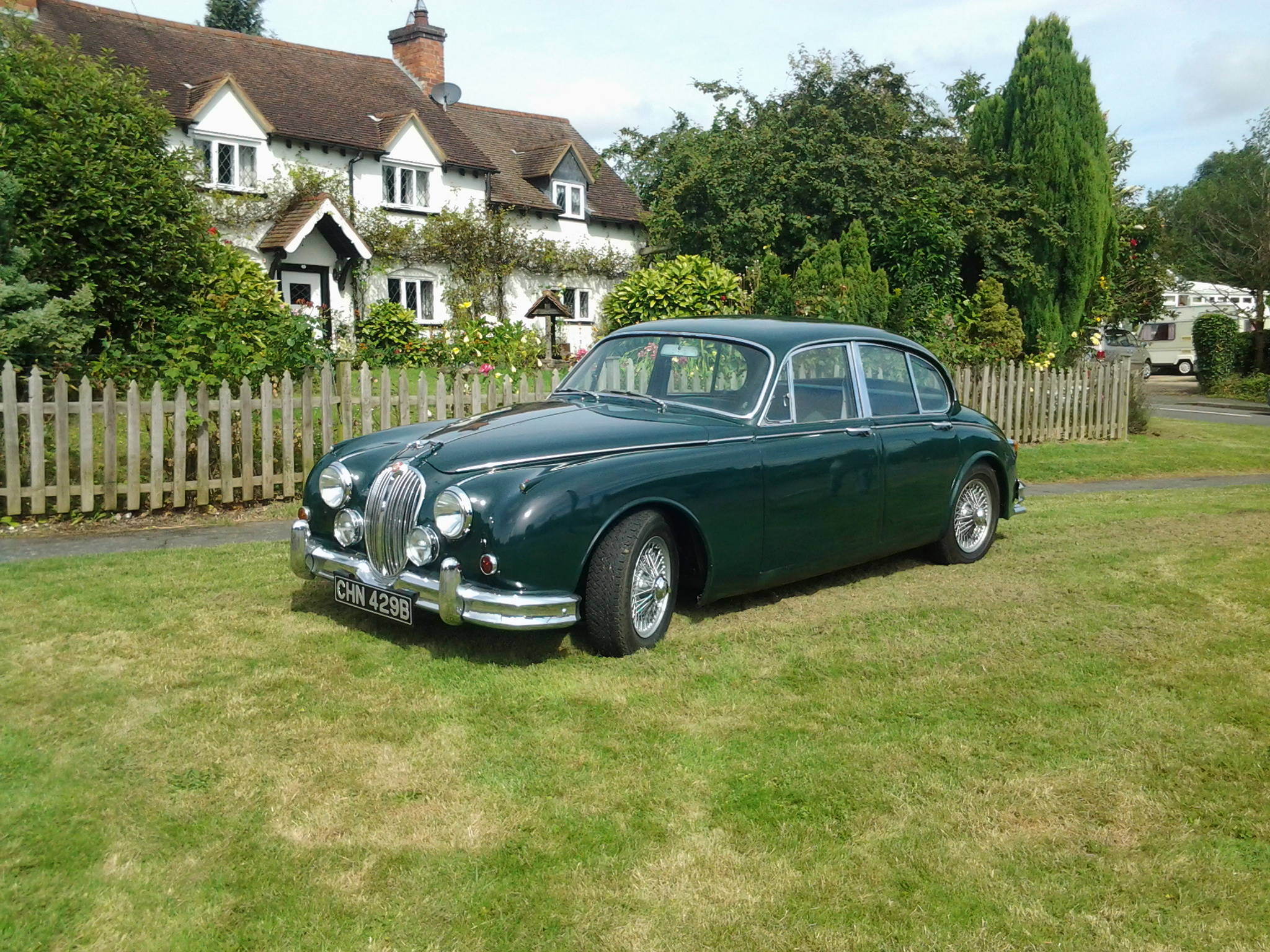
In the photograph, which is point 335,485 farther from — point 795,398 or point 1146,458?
point 1146,458

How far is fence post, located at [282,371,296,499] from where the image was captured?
33.3 feet

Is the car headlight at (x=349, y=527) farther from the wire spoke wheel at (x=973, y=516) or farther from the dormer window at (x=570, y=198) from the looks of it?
the dormer window at (x=570, y=198)

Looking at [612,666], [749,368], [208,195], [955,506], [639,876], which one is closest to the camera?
[639,876]

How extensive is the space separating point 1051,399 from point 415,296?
19178 millimetres

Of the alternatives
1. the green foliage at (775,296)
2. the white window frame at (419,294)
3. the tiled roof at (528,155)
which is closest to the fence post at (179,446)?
the green foliage at (775,296)

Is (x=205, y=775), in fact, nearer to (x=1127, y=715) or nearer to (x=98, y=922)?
(x=98, y=922)

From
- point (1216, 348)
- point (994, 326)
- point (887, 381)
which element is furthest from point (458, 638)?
point (1216, 348)

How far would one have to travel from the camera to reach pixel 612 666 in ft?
17.9

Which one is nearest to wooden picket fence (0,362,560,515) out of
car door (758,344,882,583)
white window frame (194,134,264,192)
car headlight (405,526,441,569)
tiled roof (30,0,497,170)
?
car door (758,344,882,583)

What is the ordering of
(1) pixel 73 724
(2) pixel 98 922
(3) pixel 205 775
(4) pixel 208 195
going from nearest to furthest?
1. (2) pixel 98 922
2. (3) pixel 205 775
3. (1) pixel 73 724
4. (4) pixel 208 195

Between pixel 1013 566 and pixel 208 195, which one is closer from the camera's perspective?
pixel 1013 566

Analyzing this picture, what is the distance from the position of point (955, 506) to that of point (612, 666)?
139 inches

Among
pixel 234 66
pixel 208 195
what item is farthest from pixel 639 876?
pixel 234 66

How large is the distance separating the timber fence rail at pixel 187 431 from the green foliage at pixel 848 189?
1268 cm
